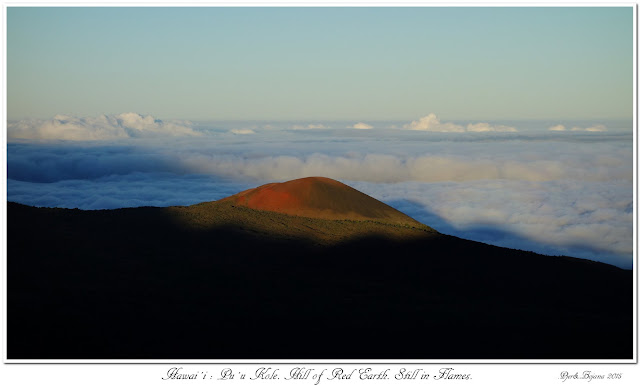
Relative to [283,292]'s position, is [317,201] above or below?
above

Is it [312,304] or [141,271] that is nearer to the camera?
[312,304]

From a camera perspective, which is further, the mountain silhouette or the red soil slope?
the red soil slope

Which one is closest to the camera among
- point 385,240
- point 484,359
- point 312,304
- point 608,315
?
point 484,359

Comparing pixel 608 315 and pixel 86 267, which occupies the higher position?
pixel 86 267
